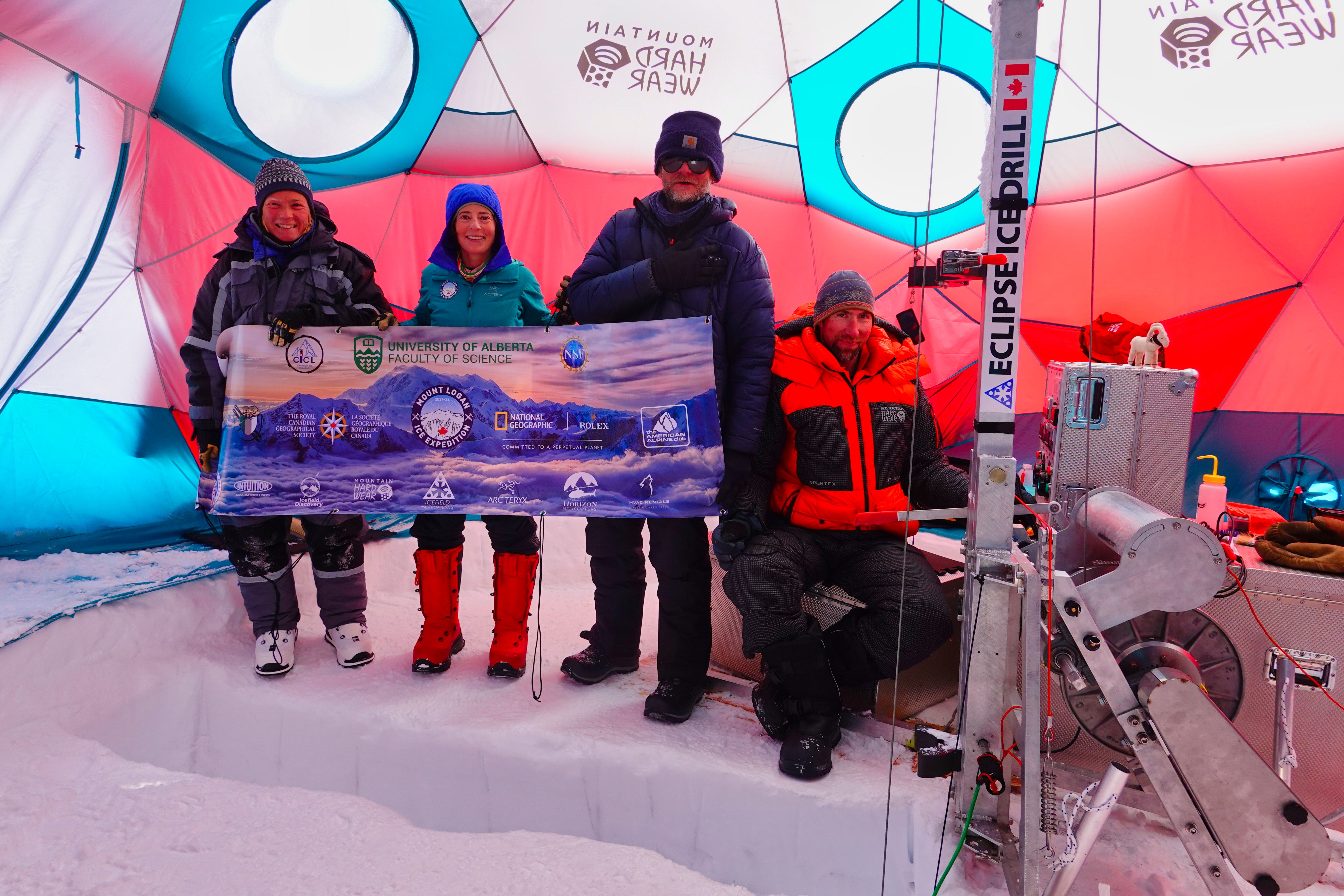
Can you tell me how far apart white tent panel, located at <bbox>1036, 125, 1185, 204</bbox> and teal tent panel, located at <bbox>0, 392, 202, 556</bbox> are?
542 cm

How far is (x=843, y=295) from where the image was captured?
243cm

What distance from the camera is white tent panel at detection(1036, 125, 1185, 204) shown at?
4.71 metres

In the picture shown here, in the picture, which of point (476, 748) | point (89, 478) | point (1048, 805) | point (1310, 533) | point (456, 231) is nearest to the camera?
point (1048, 805)

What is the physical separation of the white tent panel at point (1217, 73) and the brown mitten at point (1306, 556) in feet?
10.5

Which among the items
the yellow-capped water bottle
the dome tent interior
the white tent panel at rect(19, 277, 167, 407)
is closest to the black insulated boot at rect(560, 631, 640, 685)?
the yellow-capped water bottle

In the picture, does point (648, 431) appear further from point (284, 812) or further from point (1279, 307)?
point (1279, 307)

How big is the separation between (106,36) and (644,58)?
2.76m

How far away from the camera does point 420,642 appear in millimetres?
2877

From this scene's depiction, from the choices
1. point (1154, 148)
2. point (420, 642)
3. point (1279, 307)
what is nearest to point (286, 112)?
point (420, 642)

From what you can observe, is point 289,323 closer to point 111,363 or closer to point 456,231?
point 456,231

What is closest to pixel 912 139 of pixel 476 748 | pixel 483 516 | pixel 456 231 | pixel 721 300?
pixel 721 300

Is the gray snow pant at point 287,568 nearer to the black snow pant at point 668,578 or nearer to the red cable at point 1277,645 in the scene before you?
the black snow pant at point 668,578

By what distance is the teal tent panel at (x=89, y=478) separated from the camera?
3459mm

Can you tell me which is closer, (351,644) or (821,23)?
(351,644)
